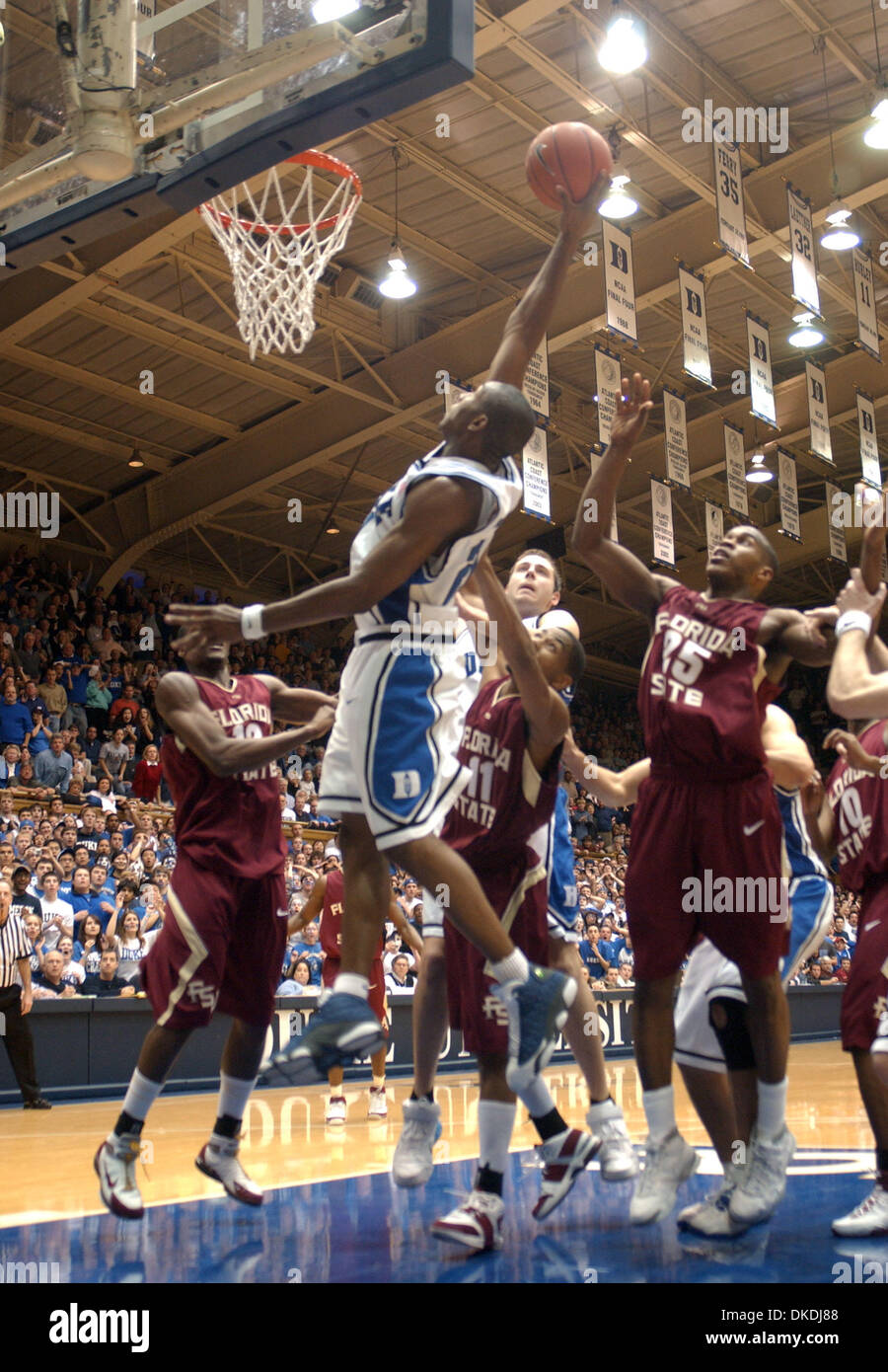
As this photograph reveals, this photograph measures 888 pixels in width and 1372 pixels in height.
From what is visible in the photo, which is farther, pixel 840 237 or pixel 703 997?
pixel 840 237

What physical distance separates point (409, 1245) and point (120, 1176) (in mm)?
1036

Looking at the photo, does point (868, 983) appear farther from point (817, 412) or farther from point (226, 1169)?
point (817, 412)

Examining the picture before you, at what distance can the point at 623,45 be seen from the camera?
456 inches

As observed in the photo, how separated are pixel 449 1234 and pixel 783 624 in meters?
2.22

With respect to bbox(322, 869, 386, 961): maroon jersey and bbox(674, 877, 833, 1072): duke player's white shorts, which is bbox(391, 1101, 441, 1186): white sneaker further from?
bbox(322, 869, 386, 961): maroon jersey

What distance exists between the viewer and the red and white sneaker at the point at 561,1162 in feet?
13.1

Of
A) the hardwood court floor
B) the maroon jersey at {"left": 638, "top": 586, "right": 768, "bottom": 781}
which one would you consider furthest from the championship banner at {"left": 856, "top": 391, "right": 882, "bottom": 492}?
the maroon jersey at {"left": 638, "top": 586, "right": 768, "bottom": 781}

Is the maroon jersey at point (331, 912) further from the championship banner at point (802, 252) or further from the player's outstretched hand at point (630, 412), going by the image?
the championship banner at point (802, 252)

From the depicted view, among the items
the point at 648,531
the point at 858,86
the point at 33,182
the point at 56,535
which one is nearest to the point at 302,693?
the point at 33,182

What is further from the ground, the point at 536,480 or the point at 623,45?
the point at 623,45

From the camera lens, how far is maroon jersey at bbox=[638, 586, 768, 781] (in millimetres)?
4094

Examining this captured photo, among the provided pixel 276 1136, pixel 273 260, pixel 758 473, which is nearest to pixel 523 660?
pixel 276 1136

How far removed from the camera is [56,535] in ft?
65.5

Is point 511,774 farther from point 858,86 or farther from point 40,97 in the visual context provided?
point 858,86
